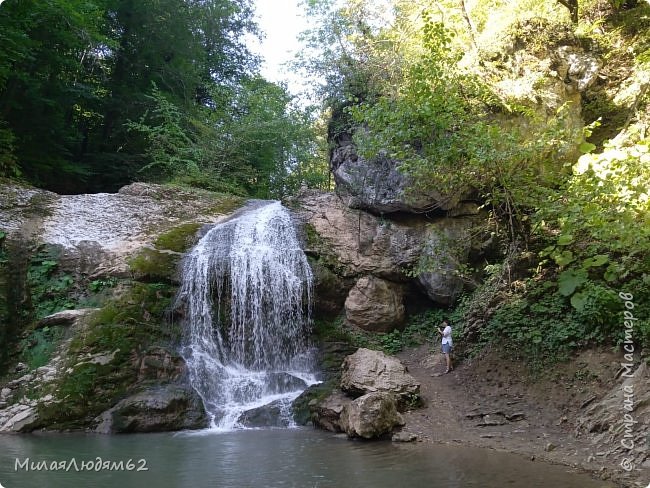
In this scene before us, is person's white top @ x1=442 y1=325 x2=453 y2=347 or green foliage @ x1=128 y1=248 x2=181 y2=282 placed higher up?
green foliage @ x1=128 y1=248 x2=181 y2=282

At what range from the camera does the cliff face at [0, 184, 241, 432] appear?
8.34 metres

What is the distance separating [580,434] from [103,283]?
30.3 ft

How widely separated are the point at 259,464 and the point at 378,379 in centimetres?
334

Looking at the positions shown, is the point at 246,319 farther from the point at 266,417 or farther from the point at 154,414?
the point at 154,414

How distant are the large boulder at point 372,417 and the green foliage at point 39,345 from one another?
5663 millimetres

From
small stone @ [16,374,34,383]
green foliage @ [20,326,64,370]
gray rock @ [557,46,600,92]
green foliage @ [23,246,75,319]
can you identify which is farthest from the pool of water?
gray rock @ [557,46,600,92]

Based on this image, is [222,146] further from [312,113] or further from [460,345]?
[460,345]

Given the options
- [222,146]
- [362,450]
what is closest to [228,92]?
[222,146]

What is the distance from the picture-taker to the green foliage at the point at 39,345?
8922mm

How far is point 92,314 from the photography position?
9.65 m

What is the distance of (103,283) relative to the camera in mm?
10438

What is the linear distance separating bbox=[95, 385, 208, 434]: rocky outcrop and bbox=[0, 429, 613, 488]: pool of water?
65 cm

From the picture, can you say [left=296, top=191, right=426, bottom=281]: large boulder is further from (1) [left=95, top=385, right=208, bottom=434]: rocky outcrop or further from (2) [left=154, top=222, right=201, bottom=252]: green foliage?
(1) [left=95, top=385, right=208, bottom=434]: rocky outcrop

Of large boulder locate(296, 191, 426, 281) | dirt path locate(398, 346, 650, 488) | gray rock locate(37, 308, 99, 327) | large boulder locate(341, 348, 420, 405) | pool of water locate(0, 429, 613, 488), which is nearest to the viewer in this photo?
pool of water locate(0, 429, 613, 488)
